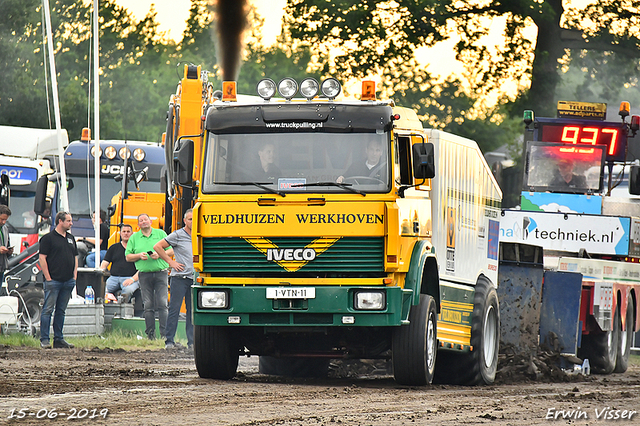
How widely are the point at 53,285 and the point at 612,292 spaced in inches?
319

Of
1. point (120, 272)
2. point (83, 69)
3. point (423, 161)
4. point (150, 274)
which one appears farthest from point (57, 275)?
point (83, 69)

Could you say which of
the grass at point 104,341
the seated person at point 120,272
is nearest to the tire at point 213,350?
the grass at point 104,341

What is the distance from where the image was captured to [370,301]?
Result: 1152 centimetres

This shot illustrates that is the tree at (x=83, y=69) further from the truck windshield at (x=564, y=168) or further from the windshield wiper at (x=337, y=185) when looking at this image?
the windshield wiper at (x=337, y=185)

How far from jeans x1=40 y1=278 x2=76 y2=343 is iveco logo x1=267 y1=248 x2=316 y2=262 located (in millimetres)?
6276

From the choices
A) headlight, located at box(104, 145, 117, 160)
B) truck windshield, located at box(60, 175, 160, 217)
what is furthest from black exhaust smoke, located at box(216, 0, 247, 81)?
truck windshield, located at box(60, 175, 160, 217)

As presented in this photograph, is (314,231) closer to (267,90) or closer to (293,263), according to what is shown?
(293,263)

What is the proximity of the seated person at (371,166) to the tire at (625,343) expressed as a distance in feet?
24.5

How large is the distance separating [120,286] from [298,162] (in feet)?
32.9

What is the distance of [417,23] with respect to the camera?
3039 cm

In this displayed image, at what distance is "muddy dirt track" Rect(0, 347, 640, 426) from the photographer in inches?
356

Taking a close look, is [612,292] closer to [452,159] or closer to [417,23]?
[452,159]

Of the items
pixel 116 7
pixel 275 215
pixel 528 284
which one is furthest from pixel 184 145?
pixel 116 7

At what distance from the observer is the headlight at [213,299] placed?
1175 cm
